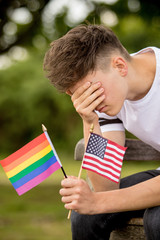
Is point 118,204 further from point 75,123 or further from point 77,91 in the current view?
point 75,123

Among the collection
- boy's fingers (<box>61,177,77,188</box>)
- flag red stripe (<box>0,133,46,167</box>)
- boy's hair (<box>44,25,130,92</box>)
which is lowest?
boy's fingers (<box>61,177,77,188</box>)

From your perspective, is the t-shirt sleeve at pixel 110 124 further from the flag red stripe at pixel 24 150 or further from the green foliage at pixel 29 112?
the green foliage at pixel 29 112

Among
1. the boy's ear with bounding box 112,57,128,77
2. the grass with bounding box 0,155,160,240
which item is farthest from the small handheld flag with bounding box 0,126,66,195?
the grass with bounding box 0,155,160,240

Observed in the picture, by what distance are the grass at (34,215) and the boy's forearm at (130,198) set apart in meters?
2.27

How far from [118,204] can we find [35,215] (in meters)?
3.38

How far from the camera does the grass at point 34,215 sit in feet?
13.5

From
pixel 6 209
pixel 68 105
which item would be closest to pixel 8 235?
pixel 6 209

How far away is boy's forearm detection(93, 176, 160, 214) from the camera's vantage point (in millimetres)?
1837

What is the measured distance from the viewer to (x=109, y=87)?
2.06 metres

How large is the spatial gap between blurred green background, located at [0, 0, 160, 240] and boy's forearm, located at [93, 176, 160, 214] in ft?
4.13

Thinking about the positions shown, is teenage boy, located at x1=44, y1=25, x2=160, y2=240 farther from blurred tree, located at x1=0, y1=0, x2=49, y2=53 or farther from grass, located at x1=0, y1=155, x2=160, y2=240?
blurred tree, located at x1=0, y1=0, x2=49, y2=53

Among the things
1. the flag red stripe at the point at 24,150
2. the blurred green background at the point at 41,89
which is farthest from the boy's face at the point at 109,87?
the blurred green background at the point at 41,89

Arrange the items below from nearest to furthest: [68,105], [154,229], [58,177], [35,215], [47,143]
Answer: [154,229] → [47,143] → [35,215] → [58,177] → [68,105]

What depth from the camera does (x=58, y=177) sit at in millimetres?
8930
